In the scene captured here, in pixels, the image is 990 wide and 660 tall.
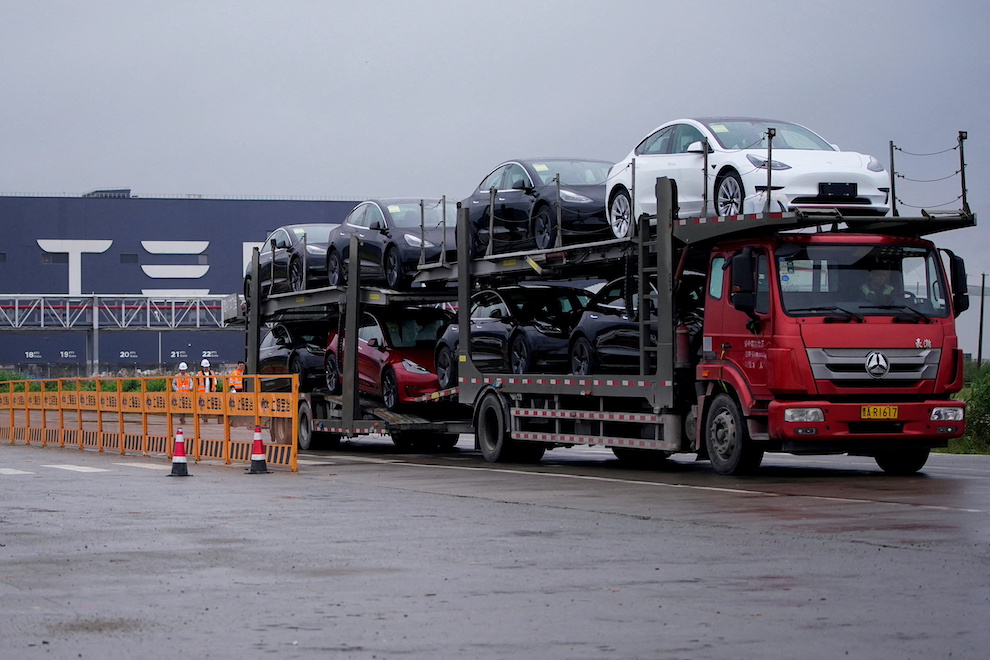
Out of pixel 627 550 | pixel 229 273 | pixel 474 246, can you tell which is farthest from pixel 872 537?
pixel 229 273

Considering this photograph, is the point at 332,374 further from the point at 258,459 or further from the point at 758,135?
the point at 758,135

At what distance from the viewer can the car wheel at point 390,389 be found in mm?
22844

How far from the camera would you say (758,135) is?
53.7 ft

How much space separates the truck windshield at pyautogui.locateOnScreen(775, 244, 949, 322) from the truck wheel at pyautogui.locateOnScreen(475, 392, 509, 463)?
5741 mm

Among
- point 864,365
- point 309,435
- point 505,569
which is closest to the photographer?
point 505,569

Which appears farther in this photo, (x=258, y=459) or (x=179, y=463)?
(x=258, y=459)

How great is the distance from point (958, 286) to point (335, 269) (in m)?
11.3

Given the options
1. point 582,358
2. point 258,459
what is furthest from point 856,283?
point 258,459

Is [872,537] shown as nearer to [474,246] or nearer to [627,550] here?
[627,550]

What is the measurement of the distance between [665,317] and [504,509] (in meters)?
4.40

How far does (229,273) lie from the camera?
92.5 metres

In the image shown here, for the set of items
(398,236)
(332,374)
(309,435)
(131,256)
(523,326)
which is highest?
(131,256)

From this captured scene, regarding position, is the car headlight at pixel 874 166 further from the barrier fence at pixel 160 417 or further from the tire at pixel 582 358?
the barrier fence at pixel 160 417

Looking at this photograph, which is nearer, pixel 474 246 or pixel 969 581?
pixel 969 581
